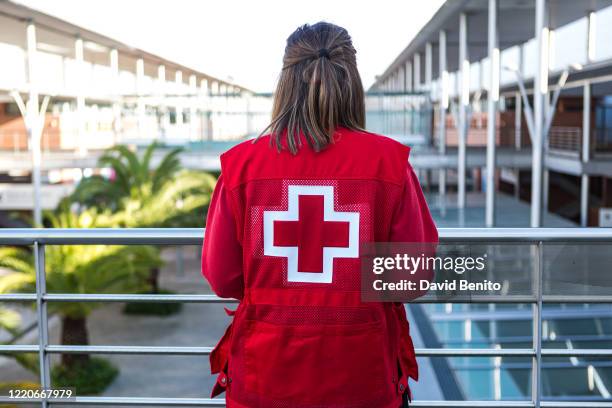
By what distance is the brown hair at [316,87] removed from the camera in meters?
1.91

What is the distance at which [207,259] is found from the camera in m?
2.05

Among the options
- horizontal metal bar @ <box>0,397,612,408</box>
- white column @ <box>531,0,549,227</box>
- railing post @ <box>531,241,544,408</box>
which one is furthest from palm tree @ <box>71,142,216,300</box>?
railing post @ <box>531,241,544,408</box>

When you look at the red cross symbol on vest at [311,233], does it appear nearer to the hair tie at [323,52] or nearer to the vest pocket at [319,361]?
the vest pocket at [319,361]

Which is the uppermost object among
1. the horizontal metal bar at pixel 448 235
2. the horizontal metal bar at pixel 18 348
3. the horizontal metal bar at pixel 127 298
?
the horizontal metal bar at pixel 448 235

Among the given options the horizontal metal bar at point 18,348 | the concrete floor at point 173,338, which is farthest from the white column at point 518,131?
the horizontal metal bar at point 18,348

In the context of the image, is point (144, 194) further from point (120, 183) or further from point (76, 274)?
point (76, 274)

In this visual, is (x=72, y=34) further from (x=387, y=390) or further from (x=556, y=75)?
(x=387, y=390)

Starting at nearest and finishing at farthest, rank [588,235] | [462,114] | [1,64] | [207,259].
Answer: [207,259]
[588,235]
[462,114]
[1,64]

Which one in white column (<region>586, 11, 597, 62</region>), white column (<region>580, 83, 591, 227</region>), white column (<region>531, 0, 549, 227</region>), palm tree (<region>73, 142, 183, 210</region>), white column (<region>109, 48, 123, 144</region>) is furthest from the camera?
white column (<region>109, 48, 123, 144</region>)

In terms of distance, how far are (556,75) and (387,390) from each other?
20.4m

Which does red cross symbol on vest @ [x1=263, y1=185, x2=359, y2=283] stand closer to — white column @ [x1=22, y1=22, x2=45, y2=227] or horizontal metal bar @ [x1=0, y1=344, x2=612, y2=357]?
horizontal metal bar @ [x1=0, y1=344, x2=612, y2=357]

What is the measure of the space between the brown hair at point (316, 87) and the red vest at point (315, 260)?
0.04 m

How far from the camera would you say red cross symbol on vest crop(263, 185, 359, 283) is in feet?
6.19

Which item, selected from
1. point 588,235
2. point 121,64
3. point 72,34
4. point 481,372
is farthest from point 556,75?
point 121,64
